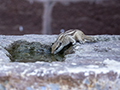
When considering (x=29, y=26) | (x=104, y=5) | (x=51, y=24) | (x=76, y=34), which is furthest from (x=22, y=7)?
(x=76, y=34)

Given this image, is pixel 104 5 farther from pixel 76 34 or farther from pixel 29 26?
pixel 76 34

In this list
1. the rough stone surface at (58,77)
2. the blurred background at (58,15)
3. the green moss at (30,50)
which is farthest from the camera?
the blurred background at (58,15)

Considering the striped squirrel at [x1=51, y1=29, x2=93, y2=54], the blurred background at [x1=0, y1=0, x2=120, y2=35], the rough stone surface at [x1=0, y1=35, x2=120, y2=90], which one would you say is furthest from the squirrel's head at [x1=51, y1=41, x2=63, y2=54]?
the blurred background at [x1=0, y1=0, x2=120, y2=35]

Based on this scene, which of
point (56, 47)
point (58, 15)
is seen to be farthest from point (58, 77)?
point (58, 15)

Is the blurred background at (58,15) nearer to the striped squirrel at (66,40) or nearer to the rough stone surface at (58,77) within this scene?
the striped squirrel at (66,40)

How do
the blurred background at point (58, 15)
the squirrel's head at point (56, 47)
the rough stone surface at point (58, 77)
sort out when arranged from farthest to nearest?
the blurred background at point (58, 15) → the squirrel's head at point (56, 47) → the rough stone surface at point (58, 77)

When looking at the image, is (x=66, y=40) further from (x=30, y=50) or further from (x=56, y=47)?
(x=30, y=50)

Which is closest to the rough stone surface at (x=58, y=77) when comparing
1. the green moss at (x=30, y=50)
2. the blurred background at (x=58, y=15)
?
the green moss at (x=30, y=50)

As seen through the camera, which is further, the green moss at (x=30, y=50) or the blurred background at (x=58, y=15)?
the blurred background at (x=58, y=15)

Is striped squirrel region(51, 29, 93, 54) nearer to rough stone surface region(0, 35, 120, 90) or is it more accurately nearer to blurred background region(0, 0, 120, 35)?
rough stone surface region(0, 35, 120, 90)
